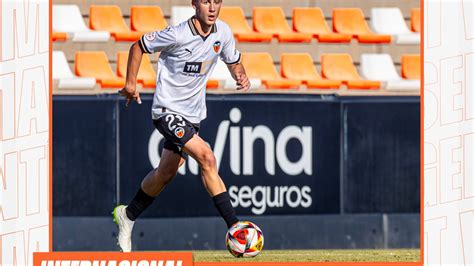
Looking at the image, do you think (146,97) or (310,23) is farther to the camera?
(310,23)

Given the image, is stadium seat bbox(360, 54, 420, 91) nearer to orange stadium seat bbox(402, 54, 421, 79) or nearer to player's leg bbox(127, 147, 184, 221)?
orange stadium seat bbox(402, 54, 421, 79)

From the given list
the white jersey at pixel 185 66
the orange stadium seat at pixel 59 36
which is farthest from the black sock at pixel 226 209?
the orange stadium seat at pixel 59 36

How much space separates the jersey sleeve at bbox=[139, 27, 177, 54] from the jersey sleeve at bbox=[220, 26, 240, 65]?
0.52 metres

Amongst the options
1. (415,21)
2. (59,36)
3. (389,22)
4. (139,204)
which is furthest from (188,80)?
(415,21)

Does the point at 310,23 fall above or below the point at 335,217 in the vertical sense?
above

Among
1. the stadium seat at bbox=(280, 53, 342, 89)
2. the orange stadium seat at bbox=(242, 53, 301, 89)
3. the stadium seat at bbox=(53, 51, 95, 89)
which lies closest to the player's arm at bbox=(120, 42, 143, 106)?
the stadium seat at bbox=(53, 51, 95, 89)

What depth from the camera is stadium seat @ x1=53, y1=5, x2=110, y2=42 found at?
16.2 m

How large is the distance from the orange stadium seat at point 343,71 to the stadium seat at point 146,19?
198cm

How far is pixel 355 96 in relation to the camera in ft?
50.2

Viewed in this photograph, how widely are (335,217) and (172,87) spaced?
4985mm

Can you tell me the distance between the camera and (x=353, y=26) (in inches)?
698

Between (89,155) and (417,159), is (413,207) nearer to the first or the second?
(417,159)
